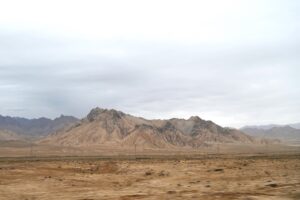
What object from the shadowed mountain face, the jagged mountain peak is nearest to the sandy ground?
the shadowed mountain face

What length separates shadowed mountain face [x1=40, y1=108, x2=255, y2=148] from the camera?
532 feet

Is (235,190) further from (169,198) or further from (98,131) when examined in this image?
(98,131)

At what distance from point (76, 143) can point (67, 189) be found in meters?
141

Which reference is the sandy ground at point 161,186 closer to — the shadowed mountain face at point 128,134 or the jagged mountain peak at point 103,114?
the shadowed mountain face at point 128,134

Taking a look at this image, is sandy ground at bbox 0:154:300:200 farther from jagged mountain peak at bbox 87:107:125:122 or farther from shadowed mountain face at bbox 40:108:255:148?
jagged mountain peak at bbox 87:107:125:122

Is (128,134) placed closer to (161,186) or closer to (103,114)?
(103,114)

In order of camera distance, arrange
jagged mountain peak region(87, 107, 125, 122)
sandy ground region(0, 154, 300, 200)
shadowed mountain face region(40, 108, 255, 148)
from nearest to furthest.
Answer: sandy ground region(0, 154, 300, 200) → shadowed mountain face region(40, 108, 255, 148) → jagged mountain peak region(87, 107, 125, 122)

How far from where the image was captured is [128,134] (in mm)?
171375

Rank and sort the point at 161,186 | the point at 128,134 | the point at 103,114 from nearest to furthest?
the point at 161,186 < the point at 128,134 < the point at 103,114

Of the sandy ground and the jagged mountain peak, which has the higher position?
the jagged mountain peak

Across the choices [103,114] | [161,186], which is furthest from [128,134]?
[161,186]

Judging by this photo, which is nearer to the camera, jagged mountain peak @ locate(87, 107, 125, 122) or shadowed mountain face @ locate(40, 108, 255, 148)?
shadowed mountain face @ locate(40, 108, 255, 148)

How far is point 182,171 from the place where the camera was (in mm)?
38906

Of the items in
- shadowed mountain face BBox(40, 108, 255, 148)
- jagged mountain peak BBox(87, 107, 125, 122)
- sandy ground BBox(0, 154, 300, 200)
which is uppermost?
jagged mountain peak BBox(87, 107, 125, 122)
